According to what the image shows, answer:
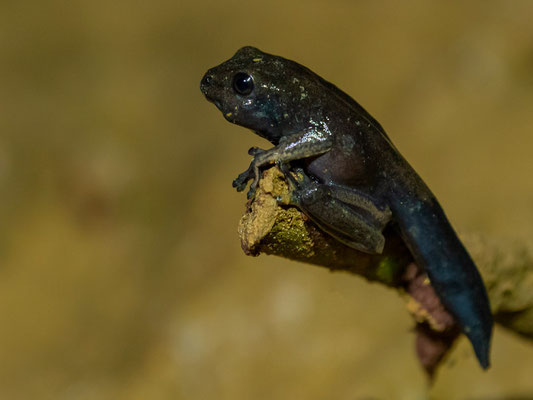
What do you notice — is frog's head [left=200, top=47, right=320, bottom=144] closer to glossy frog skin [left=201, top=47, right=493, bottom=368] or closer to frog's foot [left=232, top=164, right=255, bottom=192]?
glossy frog skin [left=201, top=47, right=493, bottom=368]

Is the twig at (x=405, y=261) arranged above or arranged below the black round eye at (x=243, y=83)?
below

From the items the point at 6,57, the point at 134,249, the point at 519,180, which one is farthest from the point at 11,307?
the point at 519,180

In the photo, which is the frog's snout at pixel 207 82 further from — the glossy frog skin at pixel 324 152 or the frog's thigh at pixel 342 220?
the frog's thigh at pixel 342 220

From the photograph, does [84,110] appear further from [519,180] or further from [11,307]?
[519,180]

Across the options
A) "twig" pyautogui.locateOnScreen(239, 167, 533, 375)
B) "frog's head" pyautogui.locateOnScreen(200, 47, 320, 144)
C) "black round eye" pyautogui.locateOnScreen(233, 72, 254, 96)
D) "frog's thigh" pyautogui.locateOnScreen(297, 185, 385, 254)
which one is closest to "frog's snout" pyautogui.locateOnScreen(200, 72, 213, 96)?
"frog's head" pyautogui.locateOnScreen(200, 47, 320, 144)

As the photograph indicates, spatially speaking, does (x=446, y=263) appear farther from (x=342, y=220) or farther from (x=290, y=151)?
(x=290, y=151)

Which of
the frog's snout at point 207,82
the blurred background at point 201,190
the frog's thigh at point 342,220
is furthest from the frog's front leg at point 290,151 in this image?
the blurred background at point 201,190
